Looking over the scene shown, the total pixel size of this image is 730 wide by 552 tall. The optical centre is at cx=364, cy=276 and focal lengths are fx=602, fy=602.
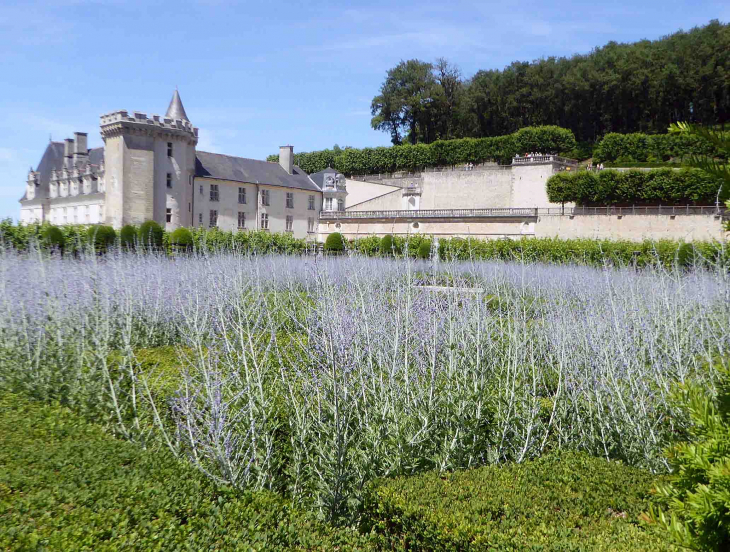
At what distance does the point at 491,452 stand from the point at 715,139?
2.88m

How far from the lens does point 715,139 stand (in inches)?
83.4

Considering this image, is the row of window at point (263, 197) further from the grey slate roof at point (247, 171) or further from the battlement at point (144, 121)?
the battlement at point (144, 121)

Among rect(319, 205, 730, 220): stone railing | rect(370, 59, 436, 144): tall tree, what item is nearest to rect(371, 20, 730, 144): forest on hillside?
rect(370, 59, 436, 144): tall tree

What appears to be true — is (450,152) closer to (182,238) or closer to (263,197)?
(263,197)

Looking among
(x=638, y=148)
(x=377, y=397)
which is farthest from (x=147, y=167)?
(x=377, y=397)

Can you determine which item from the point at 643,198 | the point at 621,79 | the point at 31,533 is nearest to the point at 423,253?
the point at 643,198

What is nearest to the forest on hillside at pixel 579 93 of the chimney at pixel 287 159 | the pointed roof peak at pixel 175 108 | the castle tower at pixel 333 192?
the castle tower at pixel 333 192

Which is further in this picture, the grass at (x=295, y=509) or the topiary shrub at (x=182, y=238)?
the topiary shrub at (x=182, y=238)

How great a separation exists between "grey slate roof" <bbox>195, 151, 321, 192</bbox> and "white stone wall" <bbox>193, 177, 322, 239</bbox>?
0.39 metres

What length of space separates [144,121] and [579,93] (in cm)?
3303

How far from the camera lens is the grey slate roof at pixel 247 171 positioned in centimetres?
4091

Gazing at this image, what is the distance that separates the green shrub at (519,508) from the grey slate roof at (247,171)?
38.4 m

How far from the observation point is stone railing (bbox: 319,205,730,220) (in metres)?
30.6

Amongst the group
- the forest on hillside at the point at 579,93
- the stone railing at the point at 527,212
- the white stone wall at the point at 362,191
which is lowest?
the stone railing at the point at 527,212
